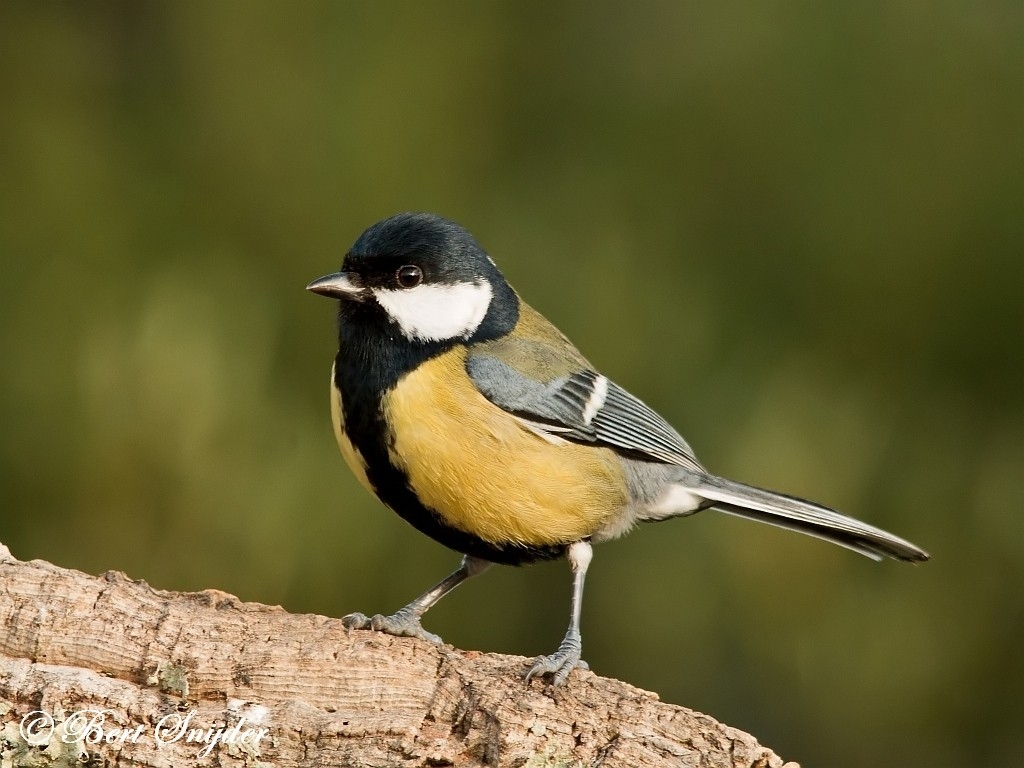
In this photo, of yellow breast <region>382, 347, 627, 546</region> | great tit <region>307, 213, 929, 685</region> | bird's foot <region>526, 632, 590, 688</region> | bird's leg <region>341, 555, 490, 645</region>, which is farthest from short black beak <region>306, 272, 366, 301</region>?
bird's foot <region>526, 632, 590, 688</region>

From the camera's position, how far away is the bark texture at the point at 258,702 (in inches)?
71.2

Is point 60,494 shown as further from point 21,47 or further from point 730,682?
point 730,682

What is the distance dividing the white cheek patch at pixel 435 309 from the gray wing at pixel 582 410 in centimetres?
8

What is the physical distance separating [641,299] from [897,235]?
2.63 feet

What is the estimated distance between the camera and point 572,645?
7.54 feet

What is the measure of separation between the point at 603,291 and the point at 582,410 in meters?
1.07

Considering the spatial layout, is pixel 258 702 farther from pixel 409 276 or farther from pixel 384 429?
pixel 409 276

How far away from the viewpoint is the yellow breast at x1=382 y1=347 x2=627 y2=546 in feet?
7.57

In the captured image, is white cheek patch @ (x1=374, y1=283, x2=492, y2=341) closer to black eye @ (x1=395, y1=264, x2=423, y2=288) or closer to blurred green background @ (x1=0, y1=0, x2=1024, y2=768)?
black eye @ (x1=395, y1=264, x2=423, y2=288)
